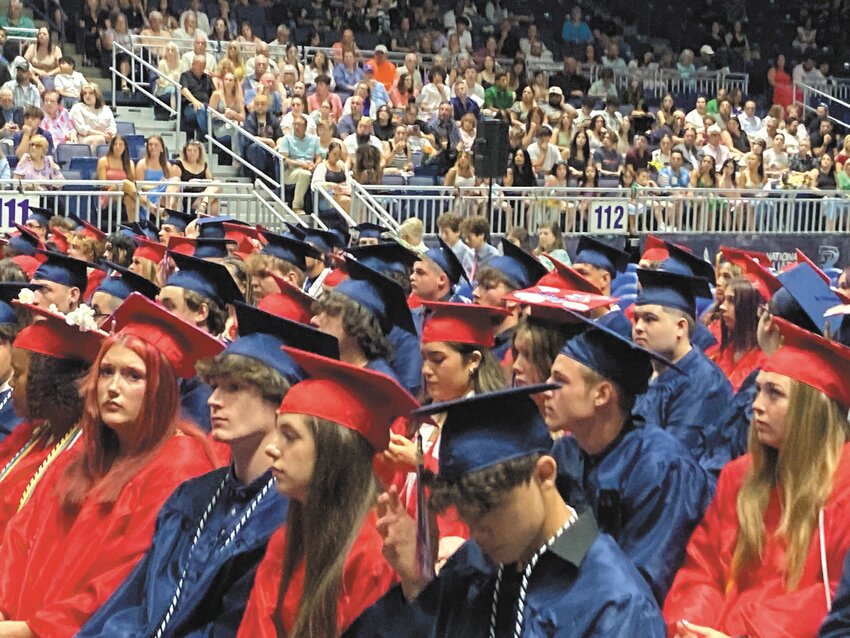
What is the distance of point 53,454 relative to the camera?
16.8ft

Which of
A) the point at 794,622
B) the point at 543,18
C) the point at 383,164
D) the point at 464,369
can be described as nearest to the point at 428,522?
the point at 794,622

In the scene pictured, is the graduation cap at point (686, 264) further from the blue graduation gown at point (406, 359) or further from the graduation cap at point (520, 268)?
the blue graduation gown at point (406, 359)

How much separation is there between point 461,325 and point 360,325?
67 cm

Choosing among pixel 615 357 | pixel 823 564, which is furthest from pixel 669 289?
pixel 823 564

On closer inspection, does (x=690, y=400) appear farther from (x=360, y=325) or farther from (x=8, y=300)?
(x=8, y=300)

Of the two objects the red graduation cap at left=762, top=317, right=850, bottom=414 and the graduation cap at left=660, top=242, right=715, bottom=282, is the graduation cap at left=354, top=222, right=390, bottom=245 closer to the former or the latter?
the graduation cap at left=660, top=242, right=715, bottom=282

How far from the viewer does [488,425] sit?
10.3ft

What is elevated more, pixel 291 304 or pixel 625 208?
pixel 291 304

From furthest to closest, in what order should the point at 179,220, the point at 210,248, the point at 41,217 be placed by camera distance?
the point at 41,217, the point at 179,220, the point at 210,248

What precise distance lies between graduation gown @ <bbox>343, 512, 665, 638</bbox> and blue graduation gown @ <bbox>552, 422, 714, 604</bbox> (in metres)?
0.92

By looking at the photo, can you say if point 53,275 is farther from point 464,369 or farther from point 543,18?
point 543,18

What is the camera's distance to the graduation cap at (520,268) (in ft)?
24.2

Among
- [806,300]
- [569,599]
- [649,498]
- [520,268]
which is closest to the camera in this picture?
[569,599]

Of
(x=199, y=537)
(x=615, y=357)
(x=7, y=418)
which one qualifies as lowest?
(x=7, y=418)
